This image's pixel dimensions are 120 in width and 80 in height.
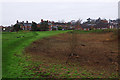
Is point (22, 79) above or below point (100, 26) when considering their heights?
Result: below

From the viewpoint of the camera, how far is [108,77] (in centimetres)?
577

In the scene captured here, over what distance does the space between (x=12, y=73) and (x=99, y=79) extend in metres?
4.53

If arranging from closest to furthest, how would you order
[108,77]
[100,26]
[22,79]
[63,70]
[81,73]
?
[22,79], [108,77], [81,73], [63,70], [100,26]

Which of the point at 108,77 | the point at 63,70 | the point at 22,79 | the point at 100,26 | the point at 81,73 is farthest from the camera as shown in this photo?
the point at 100,26

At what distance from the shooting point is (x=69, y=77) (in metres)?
5.65

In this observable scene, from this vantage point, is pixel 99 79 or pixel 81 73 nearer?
pixel 99 79

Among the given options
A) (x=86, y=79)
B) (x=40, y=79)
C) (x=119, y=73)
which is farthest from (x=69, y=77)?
(x=119, y=73)

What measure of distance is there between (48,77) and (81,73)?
1862 mm

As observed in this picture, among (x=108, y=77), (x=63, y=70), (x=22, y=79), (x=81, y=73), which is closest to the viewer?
(x=22, y=79)

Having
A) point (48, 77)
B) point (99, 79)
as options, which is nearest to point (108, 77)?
point (99, 79)

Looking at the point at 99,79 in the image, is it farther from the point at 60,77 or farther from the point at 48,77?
the point at 48,77

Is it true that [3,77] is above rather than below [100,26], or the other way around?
below

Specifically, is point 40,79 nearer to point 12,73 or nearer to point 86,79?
point 12,73

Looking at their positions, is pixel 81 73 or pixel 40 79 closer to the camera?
pixel 40 79
